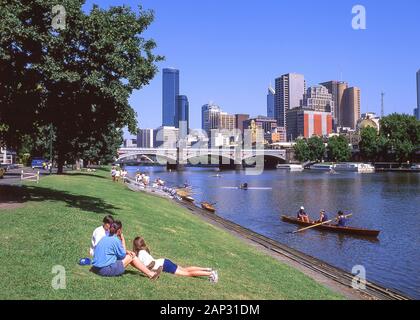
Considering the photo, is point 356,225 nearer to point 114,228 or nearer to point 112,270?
point 114,228

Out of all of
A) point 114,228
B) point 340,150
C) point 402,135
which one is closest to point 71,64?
point 114,228

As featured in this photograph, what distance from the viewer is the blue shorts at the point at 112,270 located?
41.6ft

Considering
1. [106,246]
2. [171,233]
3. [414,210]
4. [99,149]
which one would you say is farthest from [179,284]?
[99,149]

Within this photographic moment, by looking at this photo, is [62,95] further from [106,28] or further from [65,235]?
[65,235]

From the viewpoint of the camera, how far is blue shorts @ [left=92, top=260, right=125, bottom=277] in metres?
12.7

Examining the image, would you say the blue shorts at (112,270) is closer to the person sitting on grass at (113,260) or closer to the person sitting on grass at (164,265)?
the person sitting on grass at (113,260)

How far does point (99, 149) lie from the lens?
81.8 metres

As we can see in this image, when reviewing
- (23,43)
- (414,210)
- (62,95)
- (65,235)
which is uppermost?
(23,43)

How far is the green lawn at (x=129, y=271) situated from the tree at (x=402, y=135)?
441 ft

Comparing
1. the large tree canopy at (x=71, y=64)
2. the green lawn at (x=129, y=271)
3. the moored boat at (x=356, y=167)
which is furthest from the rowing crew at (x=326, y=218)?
the moored boat at (x=356, y=167)

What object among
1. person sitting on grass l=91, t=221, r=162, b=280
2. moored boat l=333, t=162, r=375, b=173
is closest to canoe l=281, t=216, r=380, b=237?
person sitting on grass l=91, t=221, r=162, b=280

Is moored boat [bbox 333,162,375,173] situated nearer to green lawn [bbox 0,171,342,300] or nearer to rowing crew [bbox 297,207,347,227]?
rowing crew [bbox 297,207,347,227]

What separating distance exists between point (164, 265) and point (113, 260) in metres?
1.67
